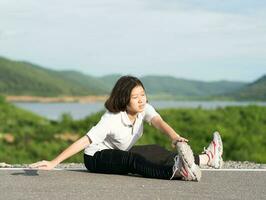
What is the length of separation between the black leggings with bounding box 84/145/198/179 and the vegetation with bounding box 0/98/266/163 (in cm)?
1043

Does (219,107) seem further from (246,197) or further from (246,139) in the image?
(246,197)

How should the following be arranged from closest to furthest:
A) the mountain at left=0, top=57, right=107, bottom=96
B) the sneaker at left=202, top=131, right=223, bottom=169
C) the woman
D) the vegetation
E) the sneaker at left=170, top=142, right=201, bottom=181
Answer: the sneaker at left=170, top=142, right=201, bottom=181, the woman, the sneaker at left=202, top=131, right=223, bottom=169, the vegetation, the mountain at left=0, top=57, right=107, bottom=96

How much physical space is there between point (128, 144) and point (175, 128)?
14580mm

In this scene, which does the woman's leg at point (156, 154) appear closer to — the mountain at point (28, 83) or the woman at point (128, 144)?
the woman at point (128, 144)

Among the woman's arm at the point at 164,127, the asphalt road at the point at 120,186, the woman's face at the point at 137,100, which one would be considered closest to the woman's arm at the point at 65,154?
the asphalt road at the point at 120,186

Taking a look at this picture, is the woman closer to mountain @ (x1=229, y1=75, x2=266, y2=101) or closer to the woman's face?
the woman's face

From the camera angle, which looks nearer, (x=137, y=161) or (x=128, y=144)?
(x=137, y=161)

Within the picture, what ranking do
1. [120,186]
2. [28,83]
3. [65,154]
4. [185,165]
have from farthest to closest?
1. [28,83]
2. [65,154]
3. [185,165]
4. [120,186]

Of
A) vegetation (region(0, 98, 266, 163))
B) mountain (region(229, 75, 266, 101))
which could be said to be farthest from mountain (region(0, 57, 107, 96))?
vegetation (region(0, 98, 266, 163))

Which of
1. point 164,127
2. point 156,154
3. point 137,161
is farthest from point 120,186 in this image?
point 164,127

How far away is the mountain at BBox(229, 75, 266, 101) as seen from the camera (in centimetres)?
12519

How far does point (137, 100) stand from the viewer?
6938 mm

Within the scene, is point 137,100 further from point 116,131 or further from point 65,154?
point 65,154

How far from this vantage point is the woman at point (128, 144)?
6820 millimetres
